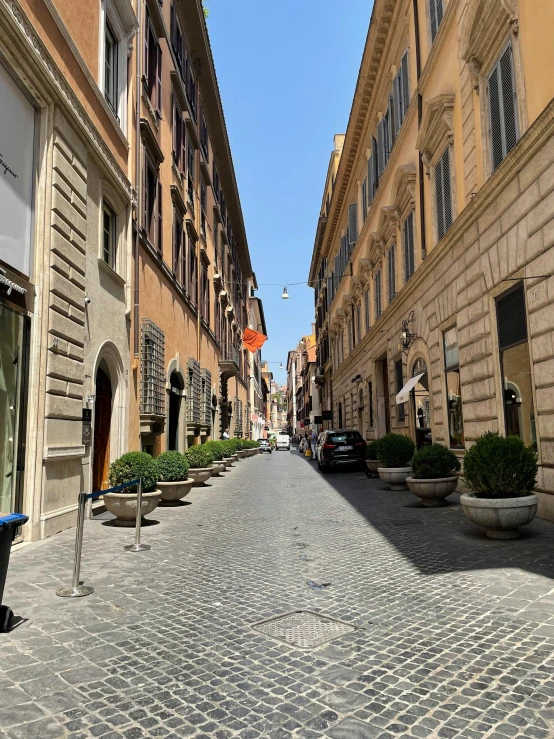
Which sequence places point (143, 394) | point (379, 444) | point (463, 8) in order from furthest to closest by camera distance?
point (379, 444) < point (143, 394) < point (463, 8)

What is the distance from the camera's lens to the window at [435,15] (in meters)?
14.2

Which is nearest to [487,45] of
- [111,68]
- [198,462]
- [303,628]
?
[111,68]

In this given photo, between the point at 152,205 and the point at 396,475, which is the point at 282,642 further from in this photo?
the point at 152,205

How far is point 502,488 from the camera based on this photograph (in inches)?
290

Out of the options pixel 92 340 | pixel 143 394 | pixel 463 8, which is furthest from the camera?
pixel 143 394

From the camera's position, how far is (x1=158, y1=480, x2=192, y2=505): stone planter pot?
11578mm

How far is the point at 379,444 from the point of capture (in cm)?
1523

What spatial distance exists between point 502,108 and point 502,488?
6989 millimetres

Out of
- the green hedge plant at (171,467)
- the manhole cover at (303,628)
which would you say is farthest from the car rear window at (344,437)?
the manhole cover at (303,628)

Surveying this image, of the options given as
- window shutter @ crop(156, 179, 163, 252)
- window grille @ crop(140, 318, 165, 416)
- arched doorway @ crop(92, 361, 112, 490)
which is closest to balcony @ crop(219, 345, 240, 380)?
window shutter @ crop(156, 179, 163, 252)

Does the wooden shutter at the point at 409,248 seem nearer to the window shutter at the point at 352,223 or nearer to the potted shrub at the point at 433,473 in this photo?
the potted shrub at the point at 433,473

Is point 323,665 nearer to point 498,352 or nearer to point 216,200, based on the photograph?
point 498,352

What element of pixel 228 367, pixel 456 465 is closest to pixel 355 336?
pixel 228 367

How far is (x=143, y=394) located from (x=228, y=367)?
19.8m
